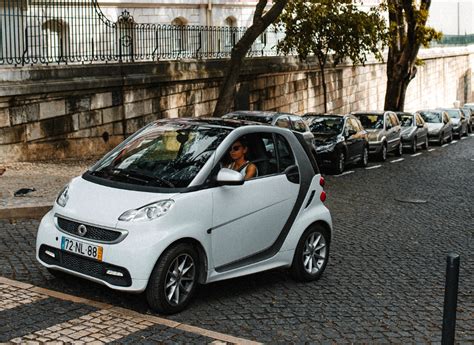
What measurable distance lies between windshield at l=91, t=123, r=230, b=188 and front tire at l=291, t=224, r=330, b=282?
4.79 feet

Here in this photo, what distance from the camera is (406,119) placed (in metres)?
29.4

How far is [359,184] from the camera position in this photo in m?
18.3

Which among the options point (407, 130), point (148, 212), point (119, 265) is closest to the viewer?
point (119, 265)

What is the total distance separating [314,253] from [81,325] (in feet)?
9.62

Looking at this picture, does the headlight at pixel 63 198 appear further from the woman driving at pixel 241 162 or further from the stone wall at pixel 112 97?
the stone wall at pixel 112 97

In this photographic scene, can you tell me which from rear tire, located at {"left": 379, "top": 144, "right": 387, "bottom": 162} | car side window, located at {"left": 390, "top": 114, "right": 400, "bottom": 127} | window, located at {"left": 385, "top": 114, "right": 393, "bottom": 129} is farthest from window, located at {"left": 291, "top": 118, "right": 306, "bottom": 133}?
car side window, located at {"left": 390, "top": 114, "right": 400, "bottom": 127}

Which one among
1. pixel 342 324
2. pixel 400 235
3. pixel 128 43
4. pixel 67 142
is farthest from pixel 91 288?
pixel 128 43

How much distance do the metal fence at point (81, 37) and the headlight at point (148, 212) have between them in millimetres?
10747

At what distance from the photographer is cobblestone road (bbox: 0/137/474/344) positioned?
23.5 ft

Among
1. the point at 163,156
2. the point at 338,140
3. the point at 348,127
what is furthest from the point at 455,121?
the point at 163,156

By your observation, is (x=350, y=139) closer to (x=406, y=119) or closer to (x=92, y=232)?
(x=406, y=119)

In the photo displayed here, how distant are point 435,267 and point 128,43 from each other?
13.2 metres

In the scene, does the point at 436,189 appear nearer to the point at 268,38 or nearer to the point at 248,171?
the point at 248,171

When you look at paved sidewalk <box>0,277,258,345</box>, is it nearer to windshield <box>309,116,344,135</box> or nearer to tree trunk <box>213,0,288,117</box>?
tree trunk <box>213,0,288,117</box>
